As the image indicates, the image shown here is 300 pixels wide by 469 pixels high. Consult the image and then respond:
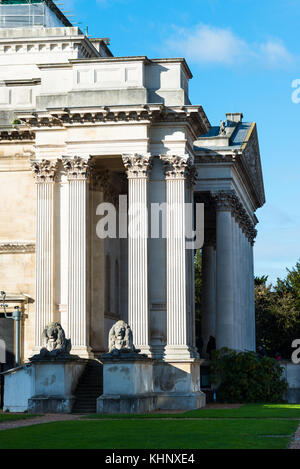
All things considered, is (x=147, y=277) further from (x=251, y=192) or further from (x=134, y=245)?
(x=251, y=192)

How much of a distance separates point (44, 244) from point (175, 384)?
9.62 metres

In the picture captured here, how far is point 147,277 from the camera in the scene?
45.7 metres

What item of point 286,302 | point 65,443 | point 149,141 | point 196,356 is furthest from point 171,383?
point 286,302

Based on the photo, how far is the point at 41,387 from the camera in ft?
136

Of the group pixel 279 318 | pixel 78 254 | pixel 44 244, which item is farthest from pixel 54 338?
pixel 279 318

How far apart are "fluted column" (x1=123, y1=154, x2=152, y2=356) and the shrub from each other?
884cm

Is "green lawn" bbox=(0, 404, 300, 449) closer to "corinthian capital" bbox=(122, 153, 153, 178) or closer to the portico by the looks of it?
the portico

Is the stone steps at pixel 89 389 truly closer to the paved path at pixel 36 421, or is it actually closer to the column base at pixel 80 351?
the column base at pixel 80 351

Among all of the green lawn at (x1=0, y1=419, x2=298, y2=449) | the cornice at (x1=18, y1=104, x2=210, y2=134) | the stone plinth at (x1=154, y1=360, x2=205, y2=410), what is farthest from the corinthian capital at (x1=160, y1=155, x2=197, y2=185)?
the green lawn at (x1=0, y1=419, x2=298, y2=449)

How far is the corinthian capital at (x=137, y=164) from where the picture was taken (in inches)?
1817

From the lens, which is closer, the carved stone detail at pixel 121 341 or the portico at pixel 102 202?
the carved stone detail at pixel 121 341

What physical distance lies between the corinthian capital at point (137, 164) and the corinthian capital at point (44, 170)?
3.95m

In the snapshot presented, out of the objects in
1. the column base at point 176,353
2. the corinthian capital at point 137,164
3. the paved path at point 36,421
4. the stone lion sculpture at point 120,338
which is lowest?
the paved path at point 36,421

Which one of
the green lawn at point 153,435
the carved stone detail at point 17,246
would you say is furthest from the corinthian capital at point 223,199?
the green lawn at point 153,435
